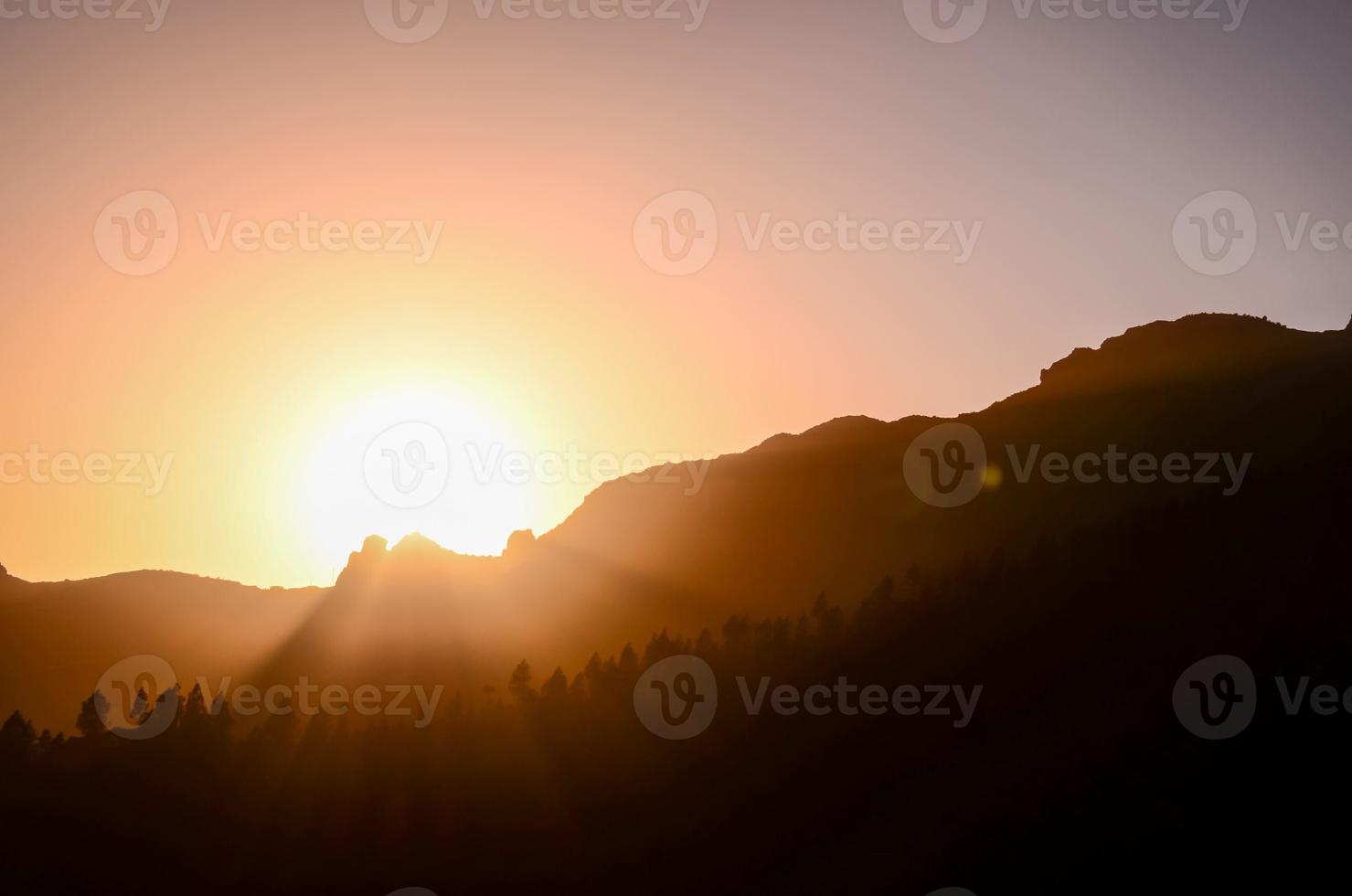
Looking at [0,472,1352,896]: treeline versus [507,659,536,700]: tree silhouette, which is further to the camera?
[507,659,536,700]: tree silhouette

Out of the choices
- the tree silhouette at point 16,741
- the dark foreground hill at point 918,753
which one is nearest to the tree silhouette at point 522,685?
the dark foreground hill at point 918,753

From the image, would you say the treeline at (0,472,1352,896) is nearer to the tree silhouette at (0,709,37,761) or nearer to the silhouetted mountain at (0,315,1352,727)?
the tree silhouette at (0,709,37,761)

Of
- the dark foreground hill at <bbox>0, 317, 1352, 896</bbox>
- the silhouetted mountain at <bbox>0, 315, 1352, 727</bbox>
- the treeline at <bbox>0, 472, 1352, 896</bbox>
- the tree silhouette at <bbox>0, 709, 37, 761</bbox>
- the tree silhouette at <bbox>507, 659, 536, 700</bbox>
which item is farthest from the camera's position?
the silhouetted mountain at <bbox>0, 315, 1352, 727</bbox>

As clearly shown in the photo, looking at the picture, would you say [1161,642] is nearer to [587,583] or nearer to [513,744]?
[513,744]

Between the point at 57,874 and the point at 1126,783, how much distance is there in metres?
77.7

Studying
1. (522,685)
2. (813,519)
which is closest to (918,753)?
(522,685)

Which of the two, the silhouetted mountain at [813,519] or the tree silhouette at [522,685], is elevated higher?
→ the silhouetted mountain at [813,519]

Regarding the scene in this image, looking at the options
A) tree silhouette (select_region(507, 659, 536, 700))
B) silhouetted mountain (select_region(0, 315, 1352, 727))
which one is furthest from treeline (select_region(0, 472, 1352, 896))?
silhouetted mountain (select_region(0, 315, 1352, 727))

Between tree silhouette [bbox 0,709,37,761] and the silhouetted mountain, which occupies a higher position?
the silhouetted mountain

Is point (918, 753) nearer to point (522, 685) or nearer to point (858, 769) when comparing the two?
point (858, 769)

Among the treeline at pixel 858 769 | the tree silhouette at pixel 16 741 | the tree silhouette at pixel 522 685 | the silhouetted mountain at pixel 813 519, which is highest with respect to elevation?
the silhouetted mountain at pixel 813 519

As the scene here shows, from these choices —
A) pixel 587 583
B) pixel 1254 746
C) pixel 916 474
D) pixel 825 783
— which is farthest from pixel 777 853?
pixel 587 583

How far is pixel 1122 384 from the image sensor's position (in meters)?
125

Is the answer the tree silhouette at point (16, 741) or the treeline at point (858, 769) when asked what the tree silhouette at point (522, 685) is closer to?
the treeline at point (858, 769)
